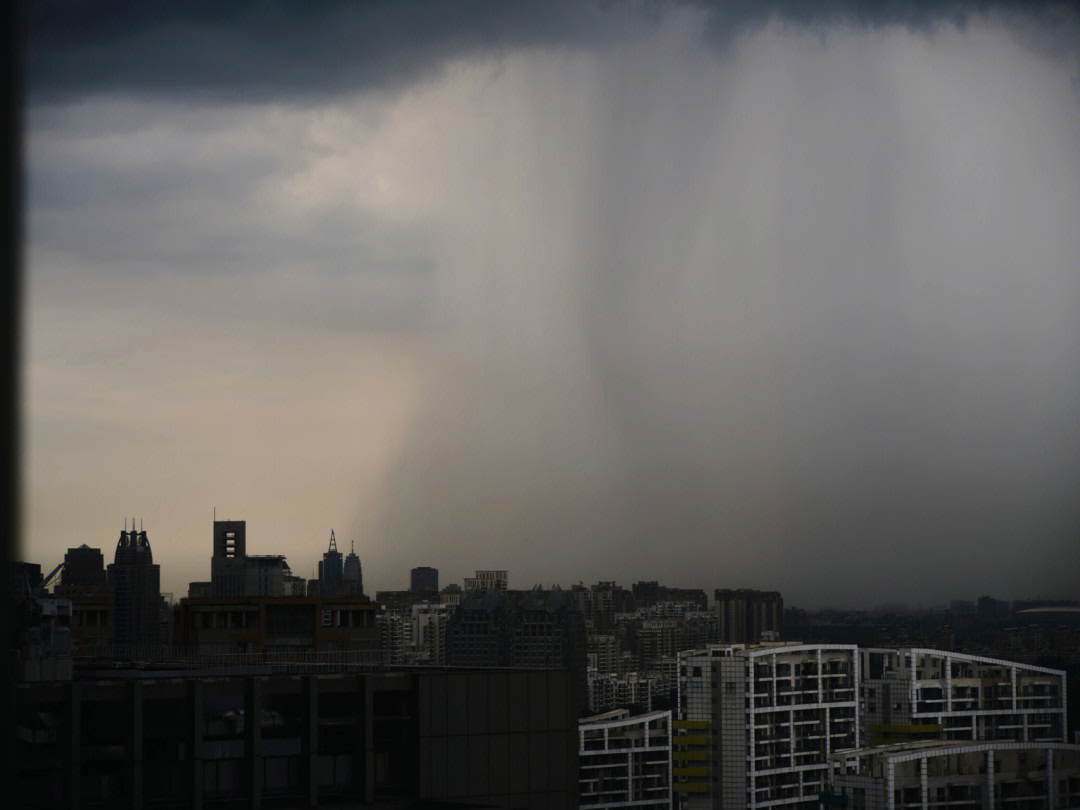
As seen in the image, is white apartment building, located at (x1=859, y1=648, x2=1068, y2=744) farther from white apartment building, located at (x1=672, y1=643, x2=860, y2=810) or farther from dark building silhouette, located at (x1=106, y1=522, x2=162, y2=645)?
dark building silhouette, located at (x1=106, y1=522, x2=162, y2=645)

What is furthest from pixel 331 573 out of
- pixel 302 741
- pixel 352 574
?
pixel 302 741

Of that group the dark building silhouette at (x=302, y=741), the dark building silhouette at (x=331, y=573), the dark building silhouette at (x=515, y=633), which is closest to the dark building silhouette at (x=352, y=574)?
the dark building silhouette at (x=331, y=573)

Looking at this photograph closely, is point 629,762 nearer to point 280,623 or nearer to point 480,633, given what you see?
point 280,623

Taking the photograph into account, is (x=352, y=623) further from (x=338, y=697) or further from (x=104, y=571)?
(x=338, y=697)

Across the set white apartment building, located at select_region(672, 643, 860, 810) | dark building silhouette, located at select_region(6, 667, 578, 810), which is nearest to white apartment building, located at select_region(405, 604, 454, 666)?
white apartment building, located at select_region(672, 643, 860, 810)

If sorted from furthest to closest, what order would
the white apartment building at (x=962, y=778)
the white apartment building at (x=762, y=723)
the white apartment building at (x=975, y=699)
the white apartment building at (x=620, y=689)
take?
the white apartment building at (x=620, y=689) → the white apartment building at (x=762, y=723) → the white apartment building at (x=975, y=699) → the white apartment building at (x=962, y=778)

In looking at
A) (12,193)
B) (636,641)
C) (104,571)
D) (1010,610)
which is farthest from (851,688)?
(12,193)

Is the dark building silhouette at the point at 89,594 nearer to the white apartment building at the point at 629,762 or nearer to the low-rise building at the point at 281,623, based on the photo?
the low-rise building at the point at 281,623

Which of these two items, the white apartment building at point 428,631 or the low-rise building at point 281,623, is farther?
the white apartment building at point 428,631
